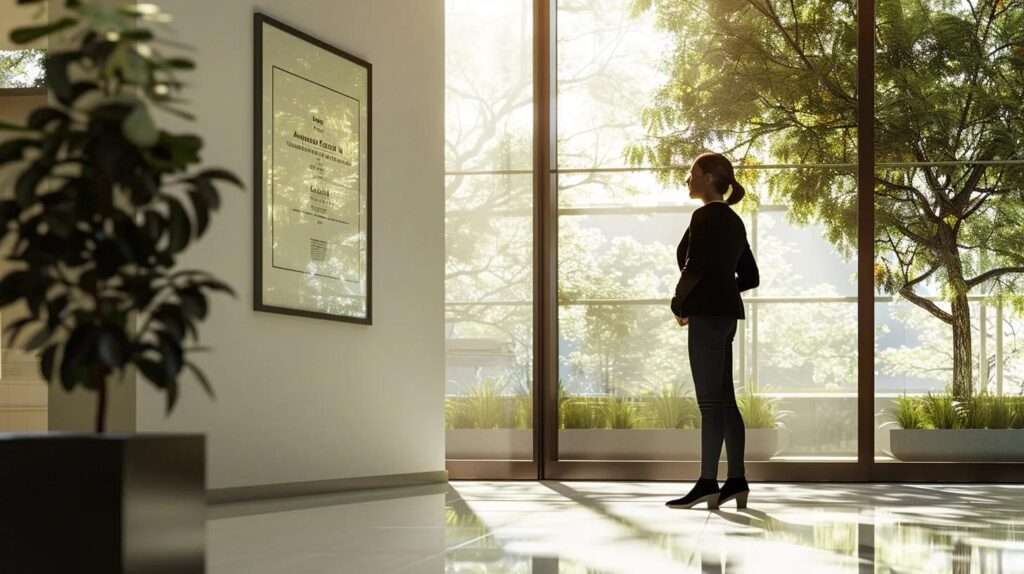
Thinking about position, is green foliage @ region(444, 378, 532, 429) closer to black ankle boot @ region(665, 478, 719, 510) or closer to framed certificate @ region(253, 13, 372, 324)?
framed certificate @ region(253, 13, 372, 324)

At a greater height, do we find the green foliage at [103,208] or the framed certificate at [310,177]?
the framed certificate at [310,177]

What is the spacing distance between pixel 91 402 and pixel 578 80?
3.63 metres

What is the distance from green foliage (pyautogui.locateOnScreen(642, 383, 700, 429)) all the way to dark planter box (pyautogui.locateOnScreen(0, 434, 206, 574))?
18.2 ft

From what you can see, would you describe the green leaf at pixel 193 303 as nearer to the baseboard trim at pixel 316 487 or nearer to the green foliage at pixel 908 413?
the baseboard trim at pixel 316 487

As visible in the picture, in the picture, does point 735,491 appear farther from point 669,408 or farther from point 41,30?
point 41,30

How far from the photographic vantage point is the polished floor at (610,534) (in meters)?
2.99

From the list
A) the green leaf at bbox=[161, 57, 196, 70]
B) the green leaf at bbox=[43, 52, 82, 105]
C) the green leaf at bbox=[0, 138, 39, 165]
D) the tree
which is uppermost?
the tree

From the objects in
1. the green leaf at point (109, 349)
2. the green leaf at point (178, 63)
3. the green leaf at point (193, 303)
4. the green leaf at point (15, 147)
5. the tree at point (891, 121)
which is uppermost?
the tree at point (891, 121)

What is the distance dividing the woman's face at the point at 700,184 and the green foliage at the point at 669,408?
219 cm

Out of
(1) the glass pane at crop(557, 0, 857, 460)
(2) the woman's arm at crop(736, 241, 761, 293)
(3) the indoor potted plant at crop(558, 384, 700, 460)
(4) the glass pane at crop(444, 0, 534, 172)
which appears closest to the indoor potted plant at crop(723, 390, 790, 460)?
(1) the glass pane at crop(557, 0, 857, 460)

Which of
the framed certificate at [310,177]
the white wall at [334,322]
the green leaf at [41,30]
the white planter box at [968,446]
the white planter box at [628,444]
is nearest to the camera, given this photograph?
the green leaf at [41,30]

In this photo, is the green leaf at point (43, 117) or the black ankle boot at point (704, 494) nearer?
the green leaf at point (43, 117)

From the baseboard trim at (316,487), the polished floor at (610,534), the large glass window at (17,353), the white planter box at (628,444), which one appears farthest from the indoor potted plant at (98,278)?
the large glass window at (17,353)

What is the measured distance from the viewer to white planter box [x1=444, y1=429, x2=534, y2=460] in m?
6.98
